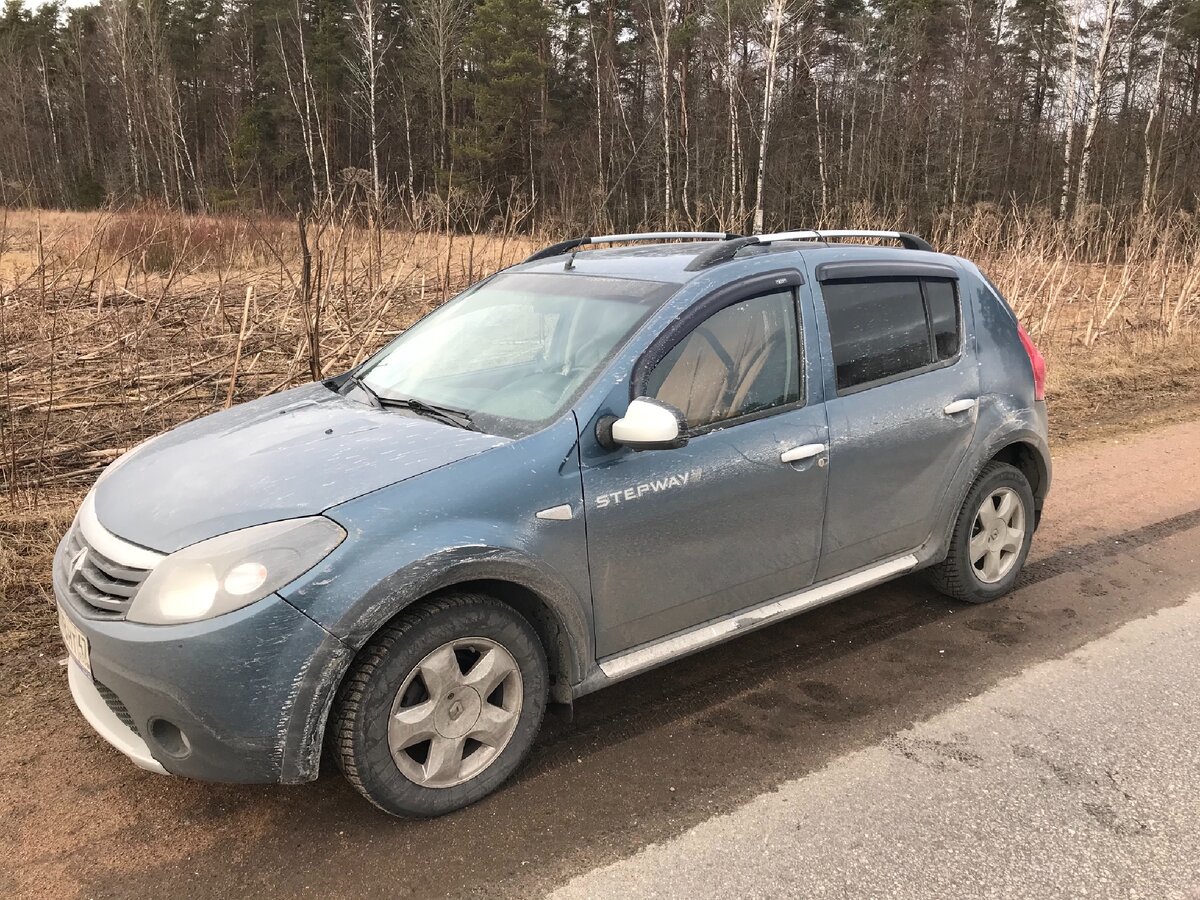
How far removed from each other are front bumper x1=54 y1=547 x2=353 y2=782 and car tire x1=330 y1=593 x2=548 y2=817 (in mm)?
115

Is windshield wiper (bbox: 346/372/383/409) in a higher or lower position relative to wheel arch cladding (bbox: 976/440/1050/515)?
higher

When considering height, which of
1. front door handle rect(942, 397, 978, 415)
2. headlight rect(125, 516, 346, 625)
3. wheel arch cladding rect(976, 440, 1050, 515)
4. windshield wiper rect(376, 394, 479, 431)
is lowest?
wheel arch cladding rect(976, 440, 1050, 515)

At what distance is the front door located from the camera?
9.62 ft

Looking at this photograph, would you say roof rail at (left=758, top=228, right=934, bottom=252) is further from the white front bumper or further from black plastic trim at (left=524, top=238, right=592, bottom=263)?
the white front bumper

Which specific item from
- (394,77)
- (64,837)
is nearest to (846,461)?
(64,837)

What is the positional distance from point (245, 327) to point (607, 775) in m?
4.50

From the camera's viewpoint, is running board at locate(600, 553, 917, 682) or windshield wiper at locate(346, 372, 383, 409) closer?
running board at locate(600, 553, 917, 682)

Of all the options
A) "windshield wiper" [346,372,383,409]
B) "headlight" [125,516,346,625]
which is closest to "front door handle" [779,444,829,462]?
"windshield wiper" [346,372,383,409]

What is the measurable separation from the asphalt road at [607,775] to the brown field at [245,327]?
116 cm

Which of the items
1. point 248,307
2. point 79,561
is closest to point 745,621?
point 79,561

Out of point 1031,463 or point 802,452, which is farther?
point 1031,463

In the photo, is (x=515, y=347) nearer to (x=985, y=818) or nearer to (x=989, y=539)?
(x=985, y=818)

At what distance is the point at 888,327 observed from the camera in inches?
149

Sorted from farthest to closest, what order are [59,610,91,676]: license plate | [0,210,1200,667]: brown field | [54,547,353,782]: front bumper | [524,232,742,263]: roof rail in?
[0,210,1200,667]: brown field → [524,232,742,263]: roof rail → [59,610,91,676]: license plate → [54,547,353,782]: front bumper
